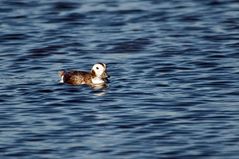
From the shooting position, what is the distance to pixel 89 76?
21.7m

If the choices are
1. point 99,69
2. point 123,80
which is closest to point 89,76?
point 99,69

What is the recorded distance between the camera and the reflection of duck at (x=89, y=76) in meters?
21.5

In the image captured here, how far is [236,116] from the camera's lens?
18688 mm

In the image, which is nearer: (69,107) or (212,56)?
(69,107)

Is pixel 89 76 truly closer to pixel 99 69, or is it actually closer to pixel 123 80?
pixel 99 69

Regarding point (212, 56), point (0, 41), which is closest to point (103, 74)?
point (212, 56)

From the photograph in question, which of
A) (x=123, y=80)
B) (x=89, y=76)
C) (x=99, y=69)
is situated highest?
(x=99, y=69)

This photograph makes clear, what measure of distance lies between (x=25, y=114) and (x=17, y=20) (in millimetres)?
10232

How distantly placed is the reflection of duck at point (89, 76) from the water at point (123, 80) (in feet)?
0.60

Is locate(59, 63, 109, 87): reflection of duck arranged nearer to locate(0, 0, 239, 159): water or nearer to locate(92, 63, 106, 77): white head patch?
locate(92, 63, 106, 77): white head patch

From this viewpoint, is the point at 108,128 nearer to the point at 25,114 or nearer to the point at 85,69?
the point at 25,114

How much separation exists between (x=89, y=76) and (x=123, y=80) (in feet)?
2.38

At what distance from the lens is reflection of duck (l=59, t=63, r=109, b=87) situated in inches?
845

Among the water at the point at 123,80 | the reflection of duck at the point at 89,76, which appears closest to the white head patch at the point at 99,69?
the reflection of duck at the point at 89,76
